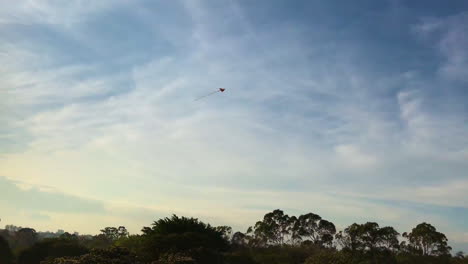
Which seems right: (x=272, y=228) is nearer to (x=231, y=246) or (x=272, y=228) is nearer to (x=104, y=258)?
(x=231, y=246)

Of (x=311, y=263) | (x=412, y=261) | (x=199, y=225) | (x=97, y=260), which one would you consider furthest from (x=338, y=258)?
(x=412, y=261)

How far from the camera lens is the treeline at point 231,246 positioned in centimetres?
3398

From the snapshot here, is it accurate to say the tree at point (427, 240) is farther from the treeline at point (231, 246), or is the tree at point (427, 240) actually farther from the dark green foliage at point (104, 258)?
the dark green foliage at point (104, 258)

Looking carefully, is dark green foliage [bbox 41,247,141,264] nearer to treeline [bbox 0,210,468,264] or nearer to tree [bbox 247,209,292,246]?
treeline [bbox 0,210,468,264]

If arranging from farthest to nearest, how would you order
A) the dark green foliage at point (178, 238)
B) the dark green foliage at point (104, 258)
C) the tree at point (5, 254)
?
the tree at point (5, 254) → the dark green foliage at point (178, 238) → the dark green foliage at point (104, 258)

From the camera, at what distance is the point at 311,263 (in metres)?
41.6

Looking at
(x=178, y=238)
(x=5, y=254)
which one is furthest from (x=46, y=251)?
(x=178, y=238)

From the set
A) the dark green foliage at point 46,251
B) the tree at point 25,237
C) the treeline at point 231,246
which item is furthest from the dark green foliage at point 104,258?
the tree at point 25,237

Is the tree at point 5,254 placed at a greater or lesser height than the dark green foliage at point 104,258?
lesser

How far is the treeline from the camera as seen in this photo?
34.0 m

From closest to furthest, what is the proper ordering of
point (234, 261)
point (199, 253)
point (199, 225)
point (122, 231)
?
point (199, 253)
point (234, 261)
point (199, 225)
point (122, 231)

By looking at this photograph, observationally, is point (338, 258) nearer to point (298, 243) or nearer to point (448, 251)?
point (448, 251)

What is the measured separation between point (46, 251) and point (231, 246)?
3776 centimetres

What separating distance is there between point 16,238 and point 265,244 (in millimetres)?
70033
